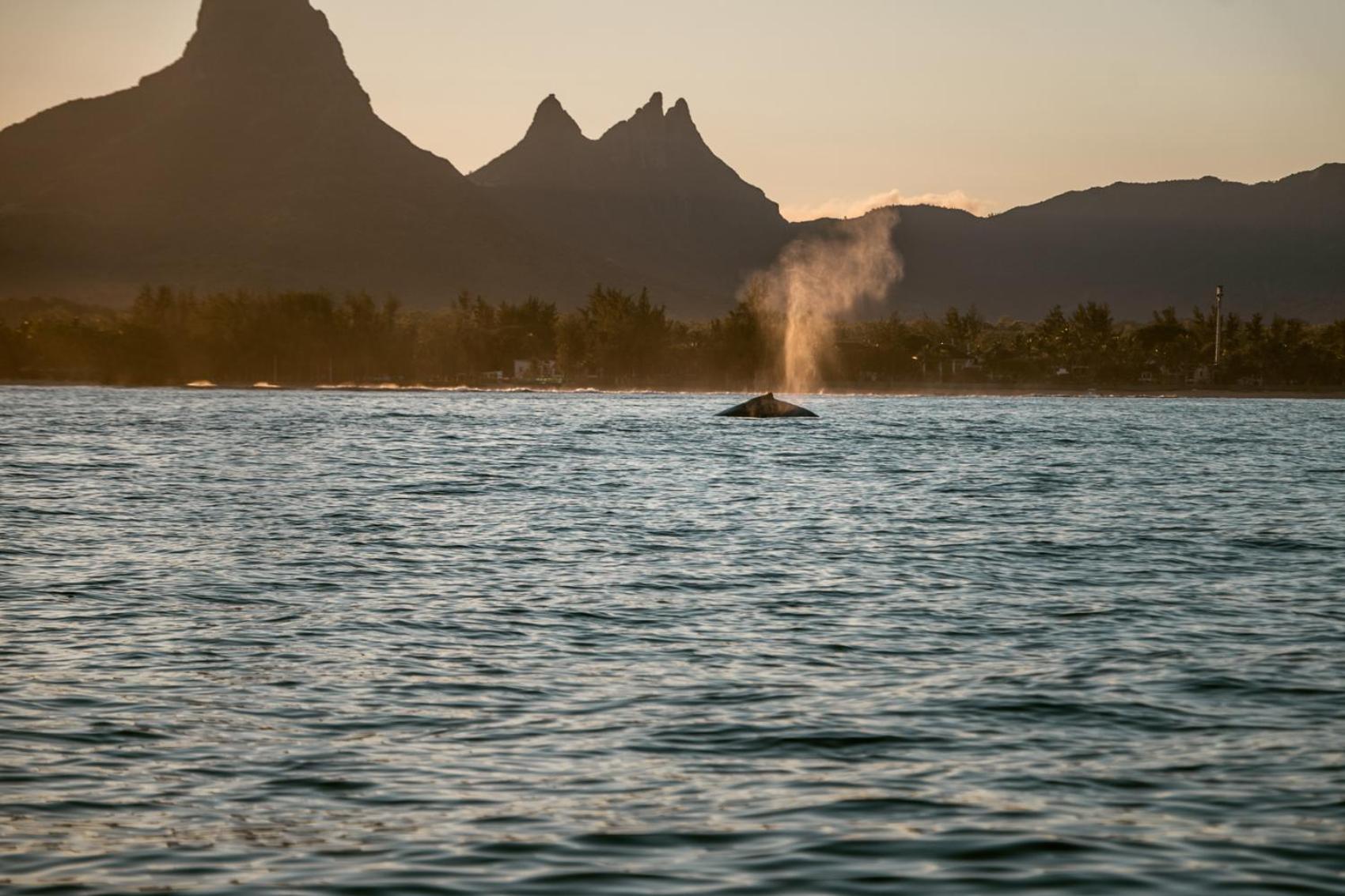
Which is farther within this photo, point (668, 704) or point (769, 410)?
point (769, 410)

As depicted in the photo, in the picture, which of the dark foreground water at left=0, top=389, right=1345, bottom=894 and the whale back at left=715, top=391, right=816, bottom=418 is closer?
the dark foreground water at left=0, top=389, right=1345, bottom=894

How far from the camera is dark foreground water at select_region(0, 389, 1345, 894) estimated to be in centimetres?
1330

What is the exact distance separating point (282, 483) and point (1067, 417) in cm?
14358

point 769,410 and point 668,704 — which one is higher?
point 769,410

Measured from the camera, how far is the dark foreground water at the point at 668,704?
1330 cm

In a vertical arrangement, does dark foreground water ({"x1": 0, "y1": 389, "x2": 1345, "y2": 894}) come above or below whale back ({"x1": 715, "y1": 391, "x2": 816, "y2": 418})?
below

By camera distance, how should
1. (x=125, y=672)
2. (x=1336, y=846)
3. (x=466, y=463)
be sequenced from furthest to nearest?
1. (x=466, y=463)
2. (x=125, y=672)
3. (x=1336, y=846)

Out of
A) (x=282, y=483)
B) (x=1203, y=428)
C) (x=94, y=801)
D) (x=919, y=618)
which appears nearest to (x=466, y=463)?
(x=282, y=483)

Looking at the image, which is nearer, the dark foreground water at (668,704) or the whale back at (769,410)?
the dark foreground water at (668,704)

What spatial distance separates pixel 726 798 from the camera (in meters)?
15.1

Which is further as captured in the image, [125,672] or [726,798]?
[125,672]

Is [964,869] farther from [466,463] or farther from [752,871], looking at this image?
[466,463]

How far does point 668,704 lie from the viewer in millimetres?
19688

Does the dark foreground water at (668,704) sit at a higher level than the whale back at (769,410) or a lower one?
lower
